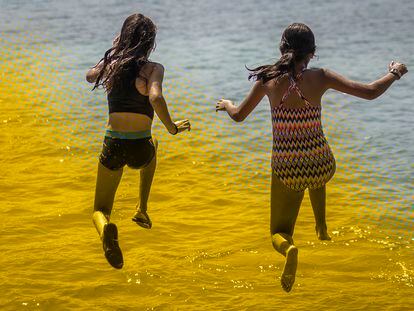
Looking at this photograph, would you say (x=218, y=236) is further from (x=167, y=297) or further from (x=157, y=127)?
(x=157, y=127)

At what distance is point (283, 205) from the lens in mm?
6160

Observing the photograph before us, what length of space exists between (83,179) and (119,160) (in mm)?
3895

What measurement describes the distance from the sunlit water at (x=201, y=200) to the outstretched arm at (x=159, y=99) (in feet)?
5.02

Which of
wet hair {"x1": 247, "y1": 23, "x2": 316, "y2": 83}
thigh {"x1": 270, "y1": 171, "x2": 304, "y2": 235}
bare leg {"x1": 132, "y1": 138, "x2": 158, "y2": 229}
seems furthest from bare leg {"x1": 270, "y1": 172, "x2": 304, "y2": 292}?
bare leg {"x1": 132, "y1": 138, "x2": 158, "y2": 229}

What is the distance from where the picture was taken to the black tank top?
21.3 feet

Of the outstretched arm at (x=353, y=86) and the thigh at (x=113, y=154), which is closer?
the outstretched arm at (x=353, y=86)

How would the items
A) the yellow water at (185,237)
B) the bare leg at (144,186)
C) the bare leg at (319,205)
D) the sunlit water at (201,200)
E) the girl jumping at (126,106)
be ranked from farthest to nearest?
the sunlit water at (201,200) < the yellow water at (185,237) < the bare leg at (144,186) < the girl jumping at (126,106) < the bare leg at (319,205)

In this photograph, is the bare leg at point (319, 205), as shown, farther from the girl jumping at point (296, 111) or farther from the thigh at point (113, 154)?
the thigh at point (113, 154)

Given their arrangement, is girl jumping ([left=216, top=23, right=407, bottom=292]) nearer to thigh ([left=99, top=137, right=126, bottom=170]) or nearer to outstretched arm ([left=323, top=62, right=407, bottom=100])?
outstretched arm ([left=323, top=62, right=407, bottom=100])

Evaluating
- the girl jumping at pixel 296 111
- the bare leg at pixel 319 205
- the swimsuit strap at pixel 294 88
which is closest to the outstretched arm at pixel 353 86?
the girl jumping at pixel 296 111

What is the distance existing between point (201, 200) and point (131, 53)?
3477mm

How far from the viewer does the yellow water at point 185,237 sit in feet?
23.2

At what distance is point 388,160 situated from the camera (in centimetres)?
1106

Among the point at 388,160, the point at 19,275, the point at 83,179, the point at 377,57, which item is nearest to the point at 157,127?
the point at 83,179
